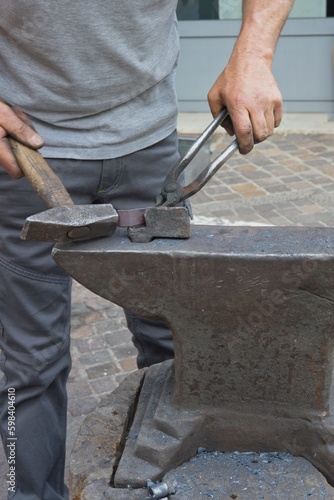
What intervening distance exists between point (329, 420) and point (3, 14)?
1.30 metres

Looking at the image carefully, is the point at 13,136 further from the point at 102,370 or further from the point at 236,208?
the point at 236,208

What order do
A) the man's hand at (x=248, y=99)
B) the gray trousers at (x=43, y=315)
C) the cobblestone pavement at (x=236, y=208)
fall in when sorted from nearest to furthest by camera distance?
the man's hand at (x=248, y=99) < the gray trousers at (x=43, y=315) < the cobblestone pavement at (x=236, y=208)

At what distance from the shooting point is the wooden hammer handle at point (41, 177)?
66.0 inches

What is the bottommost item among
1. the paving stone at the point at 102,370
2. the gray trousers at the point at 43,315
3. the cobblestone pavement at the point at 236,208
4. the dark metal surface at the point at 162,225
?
the cobblestone pavement at the point at 236,208

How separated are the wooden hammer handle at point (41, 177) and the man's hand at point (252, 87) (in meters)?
0.45

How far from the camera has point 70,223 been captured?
5.01 feet

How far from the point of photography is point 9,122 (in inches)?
71.3

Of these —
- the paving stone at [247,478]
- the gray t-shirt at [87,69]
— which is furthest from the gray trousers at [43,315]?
the paving stone at [247,478]

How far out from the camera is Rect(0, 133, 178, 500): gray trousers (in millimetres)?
2088

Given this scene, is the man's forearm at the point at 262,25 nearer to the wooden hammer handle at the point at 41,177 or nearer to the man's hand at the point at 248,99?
the man's hand at the point at 248,99

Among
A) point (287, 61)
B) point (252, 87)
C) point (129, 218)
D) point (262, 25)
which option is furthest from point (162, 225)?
point (287, 61)

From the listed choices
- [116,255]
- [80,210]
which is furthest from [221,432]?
[80,210]

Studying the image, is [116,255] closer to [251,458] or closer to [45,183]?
[45,183]

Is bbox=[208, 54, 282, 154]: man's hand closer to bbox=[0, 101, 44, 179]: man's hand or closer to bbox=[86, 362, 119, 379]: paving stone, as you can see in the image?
bbox=[0, 101, 44, 179]: man's hand
